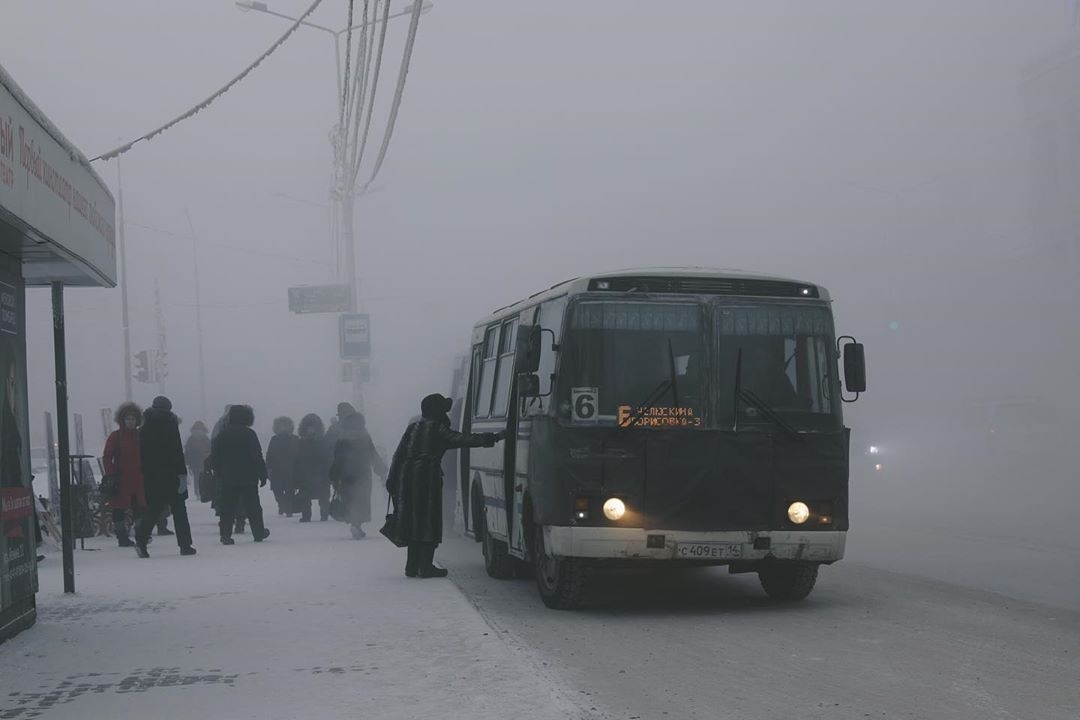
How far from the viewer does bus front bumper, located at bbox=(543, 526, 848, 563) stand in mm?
11508

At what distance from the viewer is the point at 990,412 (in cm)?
3800

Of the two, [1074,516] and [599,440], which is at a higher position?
[599,440]

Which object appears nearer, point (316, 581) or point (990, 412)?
point (316, 581)

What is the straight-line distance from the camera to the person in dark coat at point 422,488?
48.2 feet

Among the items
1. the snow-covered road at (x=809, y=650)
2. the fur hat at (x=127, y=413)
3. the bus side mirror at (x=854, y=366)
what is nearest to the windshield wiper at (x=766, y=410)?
the bus side mirror at (x=854, y=366)

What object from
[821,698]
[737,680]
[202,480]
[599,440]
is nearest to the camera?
[821,698]

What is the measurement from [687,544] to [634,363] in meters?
1.35

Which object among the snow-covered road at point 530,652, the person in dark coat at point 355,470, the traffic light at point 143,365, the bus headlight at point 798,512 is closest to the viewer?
the snow-covered road at point 530,652

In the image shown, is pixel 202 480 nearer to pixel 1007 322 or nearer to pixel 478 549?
pixel 478 549

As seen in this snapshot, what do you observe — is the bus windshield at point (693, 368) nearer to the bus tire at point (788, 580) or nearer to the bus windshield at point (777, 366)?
the bus windshield at point (777, 366)

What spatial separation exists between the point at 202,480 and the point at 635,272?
710 inches

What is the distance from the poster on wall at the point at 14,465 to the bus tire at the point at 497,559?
4.73m

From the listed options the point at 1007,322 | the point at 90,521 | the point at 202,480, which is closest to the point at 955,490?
the point at 202,480

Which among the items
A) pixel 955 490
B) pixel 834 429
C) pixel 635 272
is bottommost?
pixel 955 490
